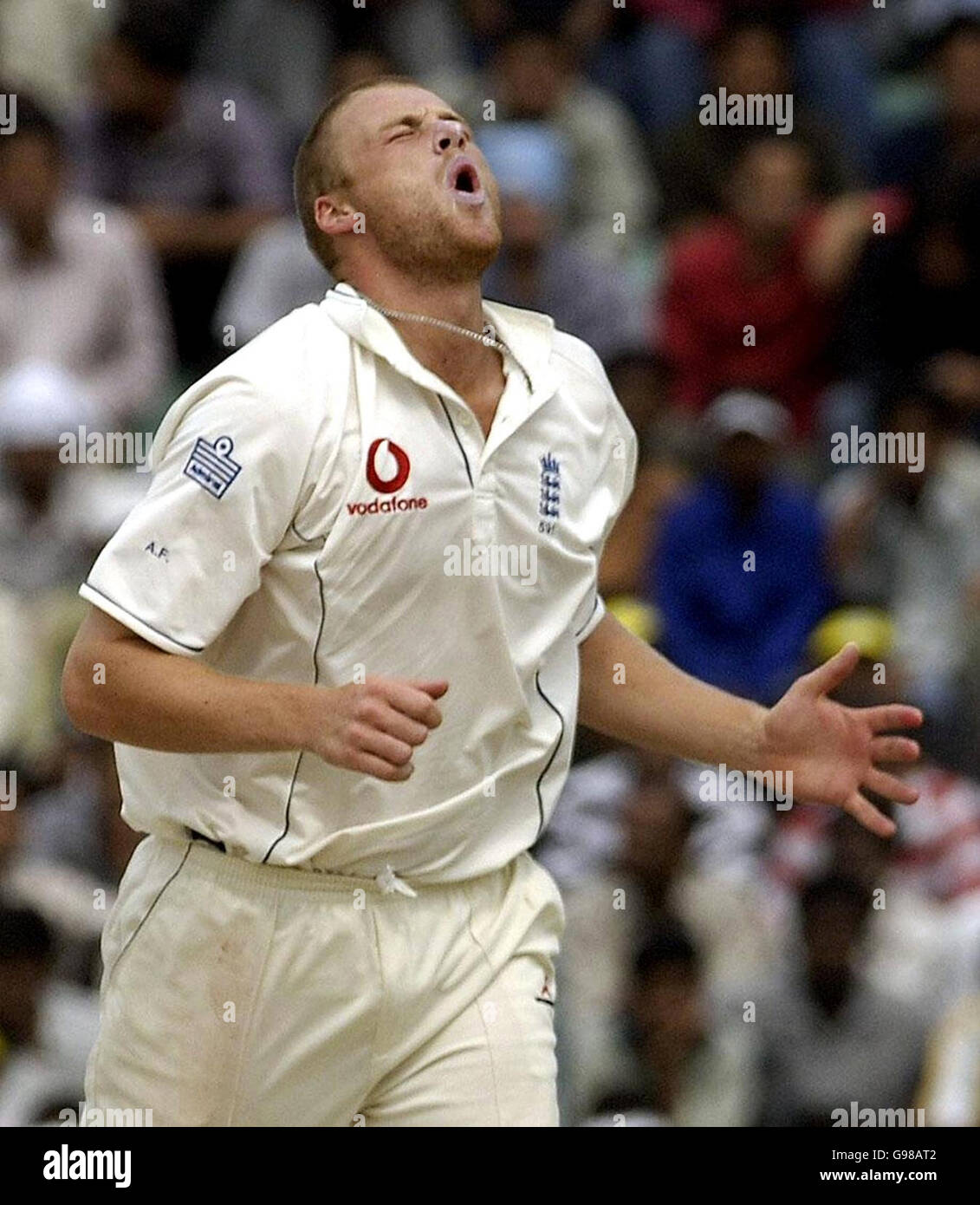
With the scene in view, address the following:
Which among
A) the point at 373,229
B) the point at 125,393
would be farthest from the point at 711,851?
the point at 373,229

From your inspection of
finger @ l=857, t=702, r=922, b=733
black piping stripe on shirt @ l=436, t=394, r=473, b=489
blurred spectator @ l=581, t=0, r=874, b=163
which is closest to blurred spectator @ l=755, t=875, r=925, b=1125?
finger @ l=857, t=702, r=922, b=733

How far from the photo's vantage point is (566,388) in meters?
4.60

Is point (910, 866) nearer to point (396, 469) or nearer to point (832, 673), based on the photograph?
point (832, 673)

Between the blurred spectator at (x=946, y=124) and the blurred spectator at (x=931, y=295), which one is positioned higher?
the blurred spectator at (x=946, y=124)

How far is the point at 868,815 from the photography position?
4535mm

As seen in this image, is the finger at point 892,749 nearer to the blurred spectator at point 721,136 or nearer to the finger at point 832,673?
the finger at point 832,673

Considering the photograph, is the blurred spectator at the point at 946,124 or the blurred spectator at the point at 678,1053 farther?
the blurred spectator at the point at 946,124

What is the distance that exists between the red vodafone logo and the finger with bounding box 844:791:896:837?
1001 mm

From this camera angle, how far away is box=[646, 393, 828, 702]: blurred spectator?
8.13m

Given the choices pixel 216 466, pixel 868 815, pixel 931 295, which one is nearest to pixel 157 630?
pixel 216 466

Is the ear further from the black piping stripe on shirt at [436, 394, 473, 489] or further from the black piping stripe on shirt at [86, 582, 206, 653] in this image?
the black piping stripe on shirt at [86, 582, 206, 653]

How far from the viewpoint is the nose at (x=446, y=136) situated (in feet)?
14.9

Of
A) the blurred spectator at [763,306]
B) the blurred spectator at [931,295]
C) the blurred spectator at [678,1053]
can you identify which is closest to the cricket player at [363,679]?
the blurred spectator at [678,1053]

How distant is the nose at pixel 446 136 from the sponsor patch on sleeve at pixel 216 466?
30.0 inches
